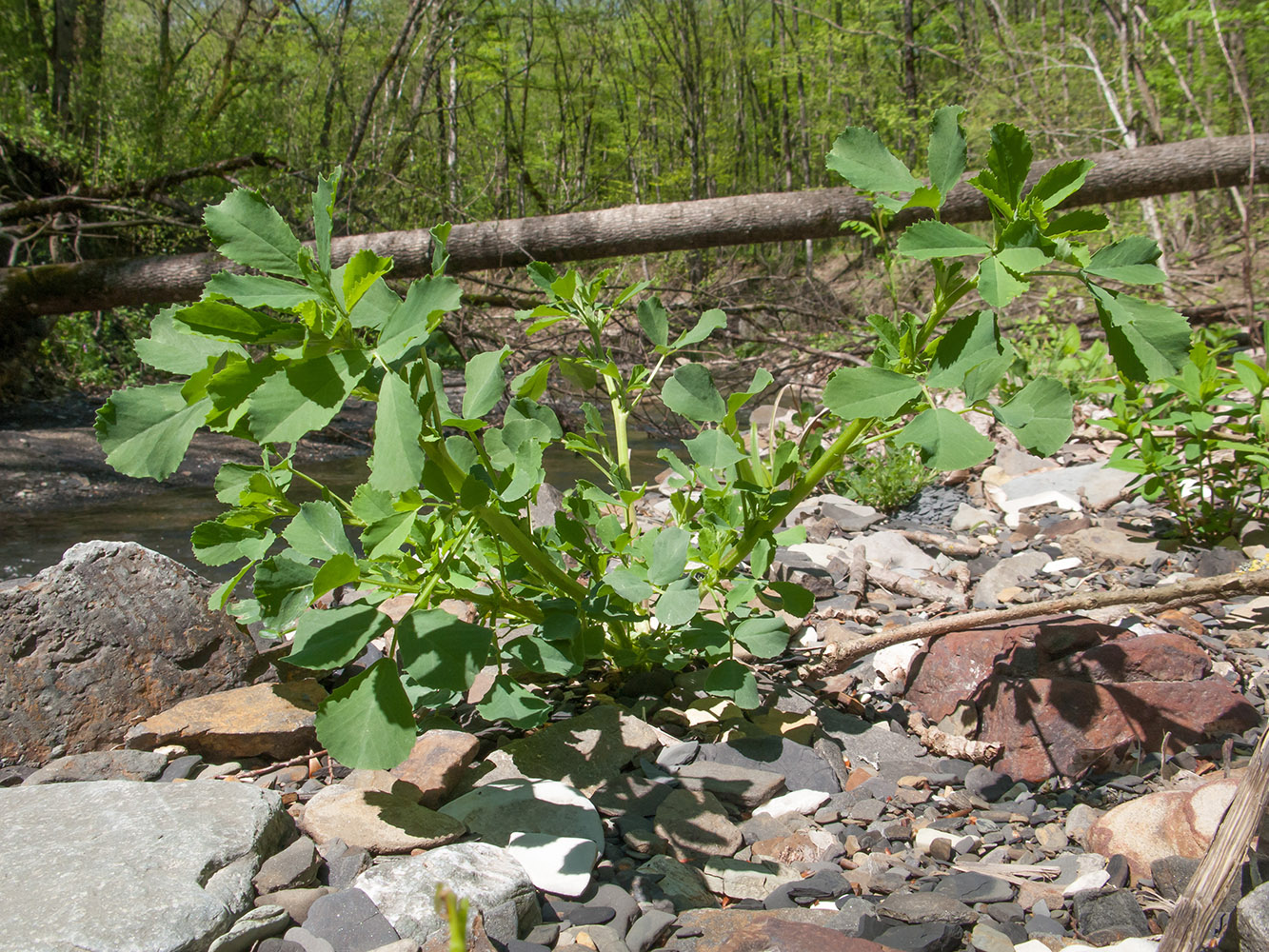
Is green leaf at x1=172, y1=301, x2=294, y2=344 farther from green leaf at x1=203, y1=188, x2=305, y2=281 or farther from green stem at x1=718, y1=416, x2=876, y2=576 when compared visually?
green stem at x1=718, y1=416, x2=876, y2=576

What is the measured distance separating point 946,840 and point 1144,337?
79cm

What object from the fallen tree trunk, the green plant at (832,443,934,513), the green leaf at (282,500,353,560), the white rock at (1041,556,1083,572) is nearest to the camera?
the green leaf at (282,500,353,560)

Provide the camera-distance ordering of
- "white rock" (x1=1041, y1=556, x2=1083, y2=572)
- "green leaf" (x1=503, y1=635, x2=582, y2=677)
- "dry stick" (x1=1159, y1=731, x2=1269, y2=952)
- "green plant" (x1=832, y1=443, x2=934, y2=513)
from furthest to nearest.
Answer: "green plant" (x1=832, y1=443, x2=934, y2=513)
"white rock" (x1=1041, y1=556, x2=1083, y2=572)
"green leaf" (x1=503, y1=635, x2=582, y2=677)
"dry stick" (x1=1159, y1=731, x2=1269, y2=952)

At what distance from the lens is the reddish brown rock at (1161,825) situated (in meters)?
1.16

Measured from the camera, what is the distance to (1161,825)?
119cm

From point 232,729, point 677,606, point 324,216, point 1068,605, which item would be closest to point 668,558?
point 677,606

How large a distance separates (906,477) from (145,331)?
698cm

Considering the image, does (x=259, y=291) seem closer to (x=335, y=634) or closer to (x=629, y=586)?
(x=335, y=634)

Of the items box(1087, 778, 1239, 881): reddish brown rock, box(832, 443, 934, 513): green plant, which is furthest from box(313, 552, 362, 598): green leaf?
box(832, 443, 934, 513): green plant

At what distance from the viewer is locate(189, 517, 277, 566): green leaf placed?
4.23ft

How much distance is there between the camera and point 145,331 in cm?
746

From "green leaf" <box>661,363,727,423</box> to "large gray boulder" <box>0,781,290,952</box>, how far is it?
89 centimetres

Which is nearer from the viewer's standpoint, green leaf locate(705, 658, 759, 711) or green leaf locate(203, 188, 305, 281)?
green leaf locate(203, 188, 305, 281)

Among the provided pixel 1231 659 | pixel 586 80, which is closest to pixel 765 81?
pixel 586 80
